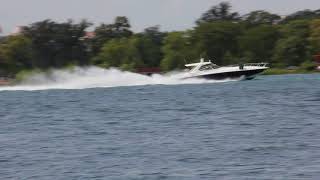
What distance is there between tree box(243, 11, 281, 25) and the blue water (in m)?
105

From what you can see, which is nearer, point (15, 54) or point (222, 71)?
point (222, 71)

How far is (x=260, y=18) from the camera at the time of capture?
474 ft

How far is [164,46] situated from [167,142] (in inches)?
4052

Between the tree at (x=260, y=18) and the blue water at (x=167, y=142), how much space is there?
105205mm

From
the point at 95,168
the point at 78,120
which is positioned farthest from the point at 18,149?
the point at 78,120

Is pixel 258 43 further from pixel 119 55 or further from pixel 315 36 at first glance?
pixel 119 55

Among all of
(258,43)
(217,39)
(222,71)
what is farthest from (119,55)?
(222,71)

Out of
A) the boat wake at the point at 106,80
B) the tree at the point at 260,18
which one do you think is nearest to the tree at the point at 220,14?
the tree at the point at 260,18

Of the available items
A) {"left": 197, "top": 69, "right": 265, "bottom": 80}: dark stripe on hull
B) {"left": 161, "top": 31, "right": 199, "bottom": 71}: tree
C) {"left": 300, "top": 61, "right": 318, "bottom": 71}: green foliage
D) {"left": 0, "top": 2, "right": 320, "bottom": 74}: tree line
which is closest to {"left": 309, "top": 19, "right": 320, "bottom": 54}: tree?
{"left": 0, "top": 2, "right": 320, "bottom": 74}: tree line

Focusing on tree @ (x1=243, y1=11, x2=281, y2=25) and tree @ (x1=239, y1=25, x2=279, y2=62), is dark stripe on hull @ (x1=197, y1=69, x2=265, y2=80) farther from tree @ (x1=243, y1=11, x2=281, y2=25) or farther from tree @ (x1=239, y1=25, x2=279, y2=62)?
tree @ (x1=243, y1=11, x2=281, y2=25)

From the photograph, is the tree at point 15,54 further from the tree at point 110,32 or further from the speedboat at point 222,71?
the speedboat at point 222,71

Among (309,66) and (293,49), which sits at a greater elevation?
(293,49)

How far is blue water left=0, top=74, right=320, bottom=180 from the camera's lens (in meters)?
18.1

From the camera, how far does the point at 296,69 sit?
109 meters
